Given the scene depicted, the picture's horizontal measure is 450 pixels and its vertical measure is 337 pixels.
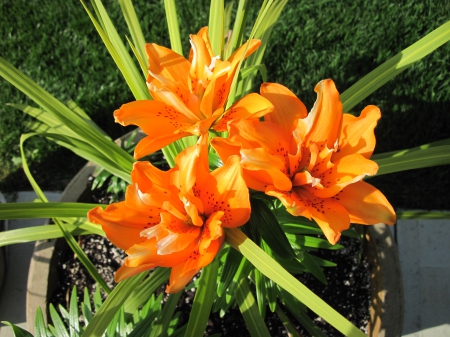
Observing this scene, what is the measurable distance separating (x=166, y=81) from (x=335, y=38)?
1323 millimetres

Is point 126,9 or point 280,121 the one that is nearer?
point 280,121

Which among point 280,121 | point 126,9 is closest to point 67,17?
point 126,9

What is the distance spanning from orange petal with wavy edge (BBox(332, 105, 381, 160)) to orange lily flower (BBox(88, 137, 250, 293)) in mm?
202

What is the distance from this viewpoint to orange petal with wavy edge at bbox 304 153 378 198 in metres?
0.74

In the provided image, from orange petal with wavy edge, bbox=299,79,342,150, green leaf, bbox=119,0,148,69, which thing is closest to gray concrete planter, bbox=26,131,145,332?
green leaf, bbox=119,0,148,69

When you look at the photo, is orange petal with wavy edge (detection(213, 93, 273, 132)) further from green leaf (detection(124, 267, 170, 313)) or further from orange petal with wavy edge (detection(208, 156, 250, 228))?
green leaf (detection(124, 267, 170, 313))

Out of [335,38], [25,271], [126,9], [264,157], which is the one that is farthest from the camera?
[335,38]

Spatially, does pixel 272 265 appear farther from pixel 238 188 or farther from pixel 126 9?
pixel 126 9

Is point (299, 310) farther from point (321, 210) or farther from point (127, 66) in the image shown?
point (127, 66)

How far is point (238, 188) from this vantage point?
743mm

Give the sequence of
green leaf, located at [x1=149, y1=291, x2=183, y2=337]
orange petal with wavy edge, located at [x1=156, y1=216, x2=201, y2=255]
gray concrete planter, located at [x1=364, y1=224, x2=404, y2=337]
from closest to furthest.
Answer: orange petal with wavy edge, located at [x1=156, y1=216, x2=201, y2=255]
green leaf, located at [x1=149, y1=291, x2=183, y2=337]
gray concrete planter, located at [x1=364, y1=224, x2=404, y2=337]

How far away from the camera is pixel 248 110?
2.65 feet

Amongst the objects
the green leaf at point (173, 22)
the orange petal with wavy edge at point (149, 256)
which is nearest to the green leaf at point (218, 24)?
the green leaf at point (173, 22)

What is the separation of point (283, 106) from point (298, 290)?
0.31 meters
